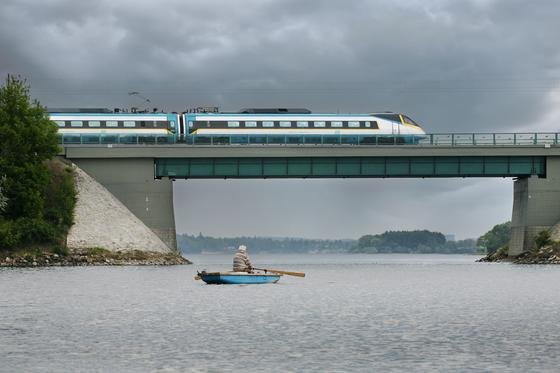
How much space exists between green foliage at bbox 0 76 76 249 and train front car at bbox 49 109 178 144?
817 centimetres

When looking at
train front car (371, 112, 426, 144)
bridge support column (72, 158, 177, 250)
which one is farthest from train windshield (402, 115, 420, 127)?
bridge support column (72, 158, 177, 250)

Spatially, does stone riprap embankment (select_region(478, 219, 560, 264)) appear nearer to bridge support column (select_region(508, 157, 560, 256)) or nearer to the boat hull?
bridge support column (select_region(508, 157, 560, 256))

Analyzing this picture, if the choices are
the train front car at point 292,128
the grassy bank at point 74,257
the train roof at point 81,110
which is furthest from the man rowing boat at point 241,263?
the train roof at point 81,110

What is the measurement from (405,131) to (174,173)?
2756cm

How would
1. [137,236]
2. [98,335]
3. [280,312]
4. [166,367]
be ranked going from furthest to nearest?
[137,236] < [280,312] < [98,335] < [166,367]

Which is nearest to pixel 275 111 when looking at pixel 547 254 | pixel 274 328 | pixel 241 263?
pixel 547 254

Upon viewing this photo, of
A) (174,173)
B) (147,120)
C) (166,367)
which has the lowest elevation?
(166,367)

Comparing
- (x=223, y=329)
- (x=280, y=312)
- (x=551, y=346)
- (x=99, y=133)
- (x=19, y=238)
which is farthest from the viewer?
(x=99, y=133)

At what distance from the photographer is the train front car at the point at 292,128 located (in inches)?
3878

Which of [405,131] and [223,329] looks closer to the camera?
[223,329]

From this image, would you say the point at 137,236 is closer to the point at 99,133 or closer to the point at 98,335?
the point at 99,133

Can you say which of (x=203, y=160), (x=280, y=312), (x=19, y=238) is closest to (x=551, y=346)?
(x=280, y=312)

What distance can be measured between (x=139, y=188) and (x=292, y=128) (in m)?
18.9

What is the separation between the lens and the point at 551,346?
2642 cm
